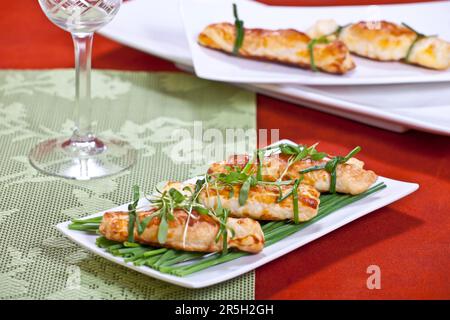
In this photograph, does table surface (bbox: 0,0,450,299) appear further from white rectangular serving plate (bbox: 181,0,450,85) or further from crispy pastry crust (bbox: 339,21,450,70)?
crispy pastry crust (bbox: 339,21,450,70)

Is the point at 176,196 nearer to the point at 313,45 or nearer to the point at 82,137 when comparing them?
the point at 82,137

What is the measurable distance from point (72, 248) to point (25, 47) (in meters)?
1.04

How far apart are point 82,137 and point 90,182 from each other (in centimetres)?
→ 17

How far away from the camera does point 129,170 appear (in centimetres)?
162

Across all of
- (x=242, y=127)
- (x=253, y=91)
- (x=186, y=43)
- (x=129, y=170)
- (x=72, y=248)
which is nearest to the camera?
(x=72, y=248)

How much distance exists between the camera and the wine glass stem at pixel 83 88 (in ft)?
5.33

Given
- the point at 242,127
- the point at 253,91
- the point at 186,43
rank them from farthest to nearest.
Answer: the point at 186,43 → the point at 253,91 → the point at 242,127

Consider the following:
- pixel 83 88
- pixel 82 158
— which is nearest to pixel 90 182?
pixel 82 158

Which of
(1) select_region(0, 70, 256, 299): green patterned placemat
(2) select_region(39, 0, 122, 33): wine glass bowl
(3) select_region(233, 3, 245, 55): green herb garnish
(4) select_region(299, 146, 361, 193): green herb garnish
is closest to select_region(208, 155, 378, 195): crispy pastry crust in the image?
(4) select_region(299, 146, 361, 193): green herb garnish

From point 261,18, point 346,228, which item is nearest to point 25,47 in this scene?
point 261,18

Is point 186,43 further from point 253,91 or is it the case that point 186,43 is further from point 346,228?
point 346,228

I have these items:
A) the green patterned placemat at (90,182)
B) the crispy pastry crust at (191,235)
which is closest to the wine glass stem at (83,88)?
the green patterned placemat at (90,182)

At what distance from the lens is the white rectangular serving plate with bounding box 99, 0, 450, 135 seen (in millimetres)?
1742

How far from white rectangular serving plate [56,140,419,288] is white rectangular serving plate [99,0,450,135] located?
0.31m
